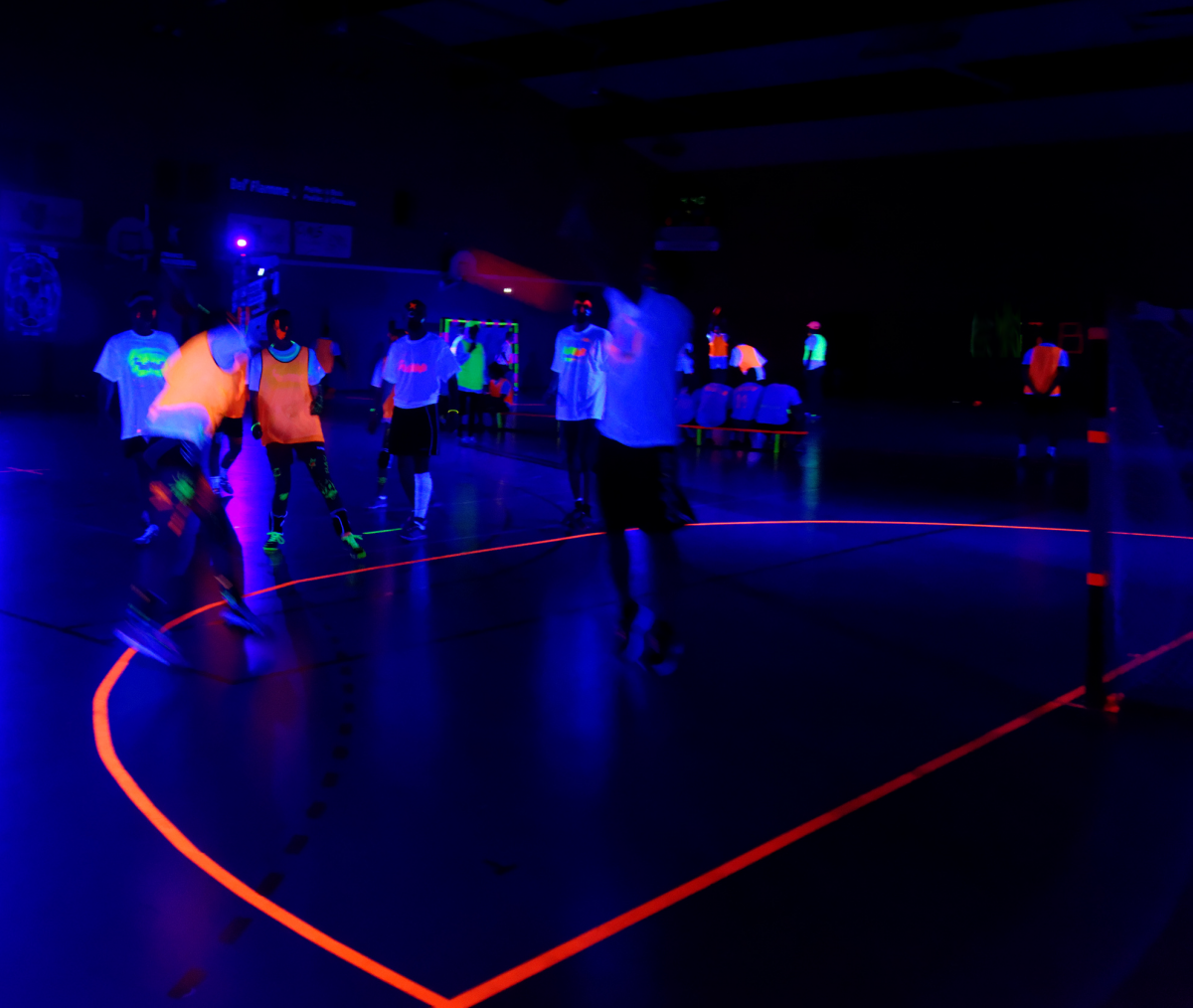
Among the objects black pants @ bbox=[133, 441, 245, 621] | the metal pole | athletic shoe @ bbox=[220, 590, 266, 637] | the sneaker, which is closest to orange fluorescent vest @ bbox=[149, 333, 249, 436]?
black pants @ bbox=[133, 441, 245, 621]

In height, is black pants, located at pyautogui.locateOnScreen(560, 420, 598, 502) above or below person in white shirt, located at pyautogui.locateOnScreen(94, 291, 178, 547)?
below

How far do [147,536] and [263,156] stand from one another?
17396 mm

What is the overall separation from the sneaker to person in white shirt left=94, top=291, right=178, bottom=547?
13.3ft

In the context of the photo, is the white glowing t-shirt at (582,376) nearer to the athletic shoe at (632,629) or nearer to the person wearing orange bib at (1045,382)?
the athletic shoe at (632,629)

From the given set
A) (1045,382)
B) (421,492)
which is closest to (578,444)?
(421,492)

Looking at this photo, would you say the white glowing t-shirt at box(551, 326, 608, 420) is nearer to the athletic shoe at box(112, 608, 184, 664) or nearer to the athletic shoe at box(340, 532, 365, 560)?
the athletic shoe at box(340, 532, 365, 560)

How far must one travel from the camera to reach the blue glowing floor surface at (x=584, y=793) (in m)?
2.66

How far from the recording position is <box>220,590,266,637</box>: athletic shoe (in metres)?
5.46

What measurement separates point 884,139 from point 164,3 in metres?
17.6

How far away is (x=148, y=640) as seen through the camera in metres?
5.01

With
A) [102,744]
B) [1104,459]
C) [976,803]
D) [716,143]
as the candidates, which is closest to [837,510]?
[1104,459]

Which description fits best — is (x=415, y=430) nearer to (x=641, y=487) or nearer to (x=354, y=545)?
(x=354, y=545)

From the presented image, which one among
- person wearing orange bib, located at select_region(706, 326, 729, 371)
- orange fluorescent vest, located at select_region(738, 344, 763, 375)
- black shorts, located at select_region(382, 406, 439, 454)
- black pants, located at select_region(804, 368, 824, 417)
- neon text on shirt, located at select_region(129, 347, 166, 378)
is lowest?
black shorts, located at select_region(382, 406, 439, 454)

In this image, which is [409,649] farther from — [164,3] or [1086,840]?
[164,3]
